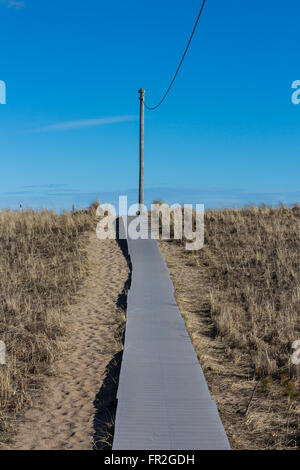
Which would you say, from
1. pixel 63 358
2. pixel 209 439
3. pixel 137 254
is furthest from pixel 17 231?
pixel 209 439

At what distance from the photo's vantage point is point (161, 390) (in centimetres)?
710

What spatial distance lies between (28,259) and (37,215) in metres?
6.58

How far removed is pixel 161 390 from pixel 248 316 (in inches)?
199

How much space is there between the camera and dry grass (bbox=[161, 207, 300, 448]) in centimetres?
705

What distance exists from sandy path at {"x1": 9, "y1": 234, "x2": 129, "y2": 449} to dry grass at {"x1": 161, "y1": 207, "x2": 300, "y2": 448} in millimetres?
1870

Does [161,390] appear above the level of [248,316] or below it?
below

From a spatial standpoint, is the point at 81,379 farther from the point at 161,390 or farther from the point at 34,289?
the point at 34,289

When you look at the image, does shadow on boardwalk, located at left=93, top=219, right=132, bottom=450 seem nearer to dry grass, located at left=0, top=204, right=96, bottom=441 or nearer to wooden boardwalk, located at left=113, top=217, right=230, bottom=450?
wooden boardwalk, located at left=113, top=217, right=230, bottom=450

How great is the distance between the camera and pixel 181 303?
12.4 m

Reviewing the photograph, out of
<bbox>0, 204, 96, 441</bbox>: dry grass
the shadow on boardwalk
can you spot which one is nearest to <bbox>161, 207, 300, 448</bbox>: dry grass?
the shadow on boardwalk

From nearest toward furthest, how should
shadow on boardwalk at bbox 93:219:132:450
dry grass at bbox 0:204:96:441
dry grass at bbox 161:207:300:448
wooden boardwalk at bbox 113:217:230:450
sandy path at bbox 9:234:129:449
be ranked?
wooden boardwalk at bbox 113:217:230:450
shadow on boardwalk at bbox 93:219:132:450
sandy path at bbox 9:234:129:449
dry grass at bbox 161:207:300:448
dry grass at bbox 0:204:96:441

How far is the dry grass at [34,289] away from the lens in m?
8.27

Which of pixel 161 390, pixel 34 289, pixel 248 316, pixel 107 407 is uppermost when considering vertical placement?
pixel 34 289

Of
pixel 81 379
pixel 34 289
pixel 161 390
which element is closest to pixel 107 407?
pixel 161 390
